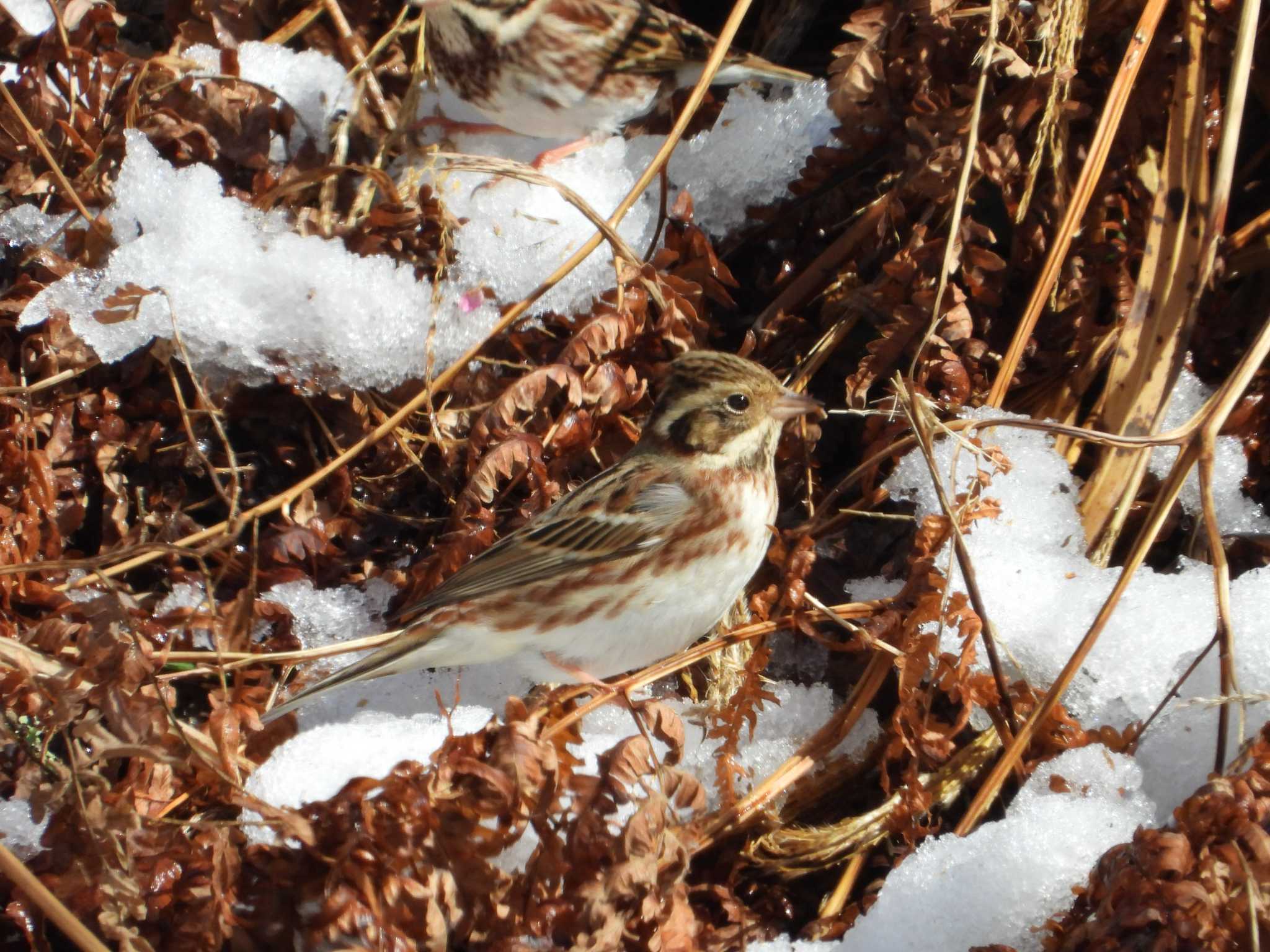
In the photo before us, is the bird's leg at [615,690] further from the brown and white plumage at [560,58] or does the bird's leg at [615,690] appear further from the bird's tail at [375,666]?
the brown and white plumage at [560,58]

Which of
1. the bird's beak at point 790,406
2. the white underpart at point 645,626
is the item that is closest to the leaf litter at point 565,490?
the white underpart at point 645,626

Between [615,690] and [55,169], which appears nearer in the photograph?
[615,690]

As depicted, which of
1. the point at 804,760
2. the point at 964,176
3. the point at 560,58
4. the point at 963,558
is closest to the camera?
the point at 963,558

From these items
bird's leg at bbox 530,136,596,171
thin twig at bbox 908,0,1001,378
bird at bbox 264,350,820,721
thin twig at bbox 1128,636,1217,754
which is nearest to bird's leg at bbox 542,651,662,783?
bird at bbox 264,350,820,721

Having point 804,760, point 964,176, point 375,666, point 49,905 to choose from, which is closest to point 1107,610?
point 804,760

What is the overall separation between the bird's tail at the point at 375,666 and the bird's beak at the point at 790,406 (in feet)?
3.81

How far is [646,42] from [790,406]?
1.98 meters

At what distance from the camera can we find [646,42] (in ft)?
15.6

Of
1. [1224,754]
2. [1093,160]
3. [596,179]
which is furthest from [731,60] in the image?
[1224,754]

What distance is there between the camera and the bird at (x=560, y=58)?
15.2 feet

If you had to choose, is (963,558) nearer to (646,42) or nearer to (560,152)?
(560,152)

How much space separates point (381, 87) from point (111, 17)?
1.04 meters

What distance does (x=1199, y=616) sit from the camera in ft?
10.5

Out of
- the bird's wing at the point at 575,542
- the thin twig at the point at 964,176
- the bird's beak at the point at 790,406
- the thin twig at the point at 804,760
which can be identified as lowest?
the thin twig at the point at 804,760
